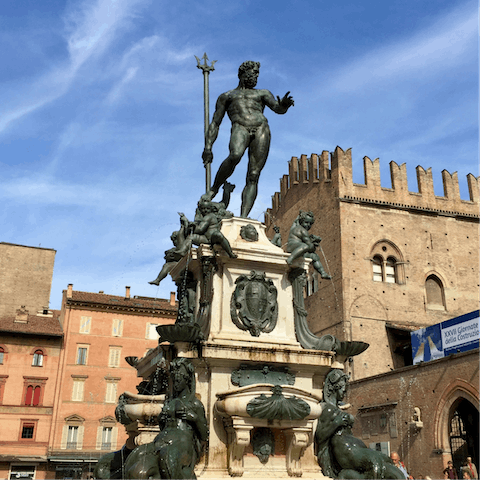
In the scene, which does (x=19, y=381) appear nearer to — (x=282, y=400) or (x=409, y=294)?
(x=409, y=294)

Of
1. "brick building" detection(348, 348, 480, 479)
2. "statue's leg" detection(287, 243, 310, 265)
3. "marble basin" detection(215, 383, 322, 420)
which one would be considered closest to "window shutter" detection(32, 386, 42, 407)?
"brick building" detection(348, 348, 480, 479)

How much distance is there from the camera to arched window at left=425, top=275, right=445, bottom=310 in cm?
3541

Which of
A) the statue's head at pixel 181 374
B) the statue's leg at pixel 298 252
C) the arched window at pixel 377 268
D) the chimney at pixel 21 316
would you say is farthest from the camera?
the chimney at pixel 21 316

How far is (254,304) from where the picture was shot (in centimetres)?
749

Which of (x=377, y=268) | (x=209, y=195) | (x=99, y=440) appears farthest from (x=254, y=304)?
(x=99, y=440)

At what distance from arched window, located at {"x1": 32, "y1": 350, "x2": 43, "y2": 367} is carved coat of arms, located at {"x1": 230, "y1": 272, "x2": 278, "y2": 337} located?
36172mm

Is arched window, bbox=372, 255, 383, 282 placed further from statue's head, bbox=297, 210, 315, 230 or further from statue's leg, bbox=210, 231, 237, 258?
statue's leg, bbox=210, 231, 237, 258

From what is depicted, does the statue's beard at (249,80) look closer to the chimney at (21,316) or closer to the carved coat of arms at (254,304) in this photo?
the carved coat of arms at (254,304)

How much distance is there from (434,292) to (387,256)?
356cm

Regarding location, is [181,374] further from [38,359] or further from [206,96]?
[38,359]

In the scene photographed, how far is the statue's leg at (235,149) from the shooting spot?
862 cm

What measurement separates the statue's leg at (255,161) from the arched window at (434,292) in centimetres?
2878

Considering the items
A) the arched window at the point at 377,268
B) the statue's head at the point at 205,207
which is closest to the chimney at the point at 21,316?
the arched window at the point at 377,268

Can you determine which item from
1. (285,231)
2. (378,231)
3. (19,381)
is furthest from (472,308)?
(19,381)
